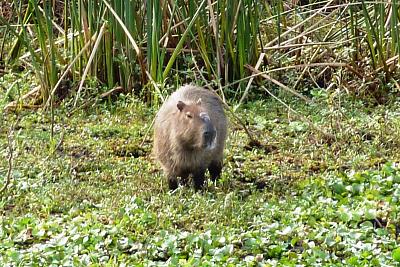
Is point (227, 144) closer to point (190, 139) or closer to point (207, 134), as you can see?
point (190, 139)

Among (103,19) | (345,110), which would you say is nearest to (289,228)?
(345,110)

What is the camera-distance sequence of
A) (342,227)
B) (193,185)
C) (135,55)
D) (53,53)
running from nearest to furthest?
(342,227), (193,185), (53,53), (135,55)

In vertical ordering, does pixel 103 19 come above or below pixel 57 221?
above

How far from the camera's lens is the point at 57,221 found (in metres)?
5.20

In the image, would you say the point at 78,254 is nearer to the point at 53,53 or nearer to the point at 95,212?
the point at 95,212

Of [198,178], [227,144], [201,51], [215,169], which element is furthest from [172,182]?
[201,51]

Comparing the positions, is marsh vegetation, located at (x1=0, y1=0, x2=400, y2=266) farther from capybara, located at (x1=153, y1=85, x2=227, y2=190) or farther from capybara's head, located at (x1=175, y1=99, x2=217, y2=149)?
capybara's head, located at (x1=175, y1=99, x2=217, y2=149)

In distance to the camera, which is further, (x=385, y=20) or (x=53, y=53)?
(x=385, y=20)

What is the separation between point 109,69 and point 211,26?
96cm

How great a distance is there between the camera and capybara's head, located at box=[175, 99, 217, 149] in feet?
19.1

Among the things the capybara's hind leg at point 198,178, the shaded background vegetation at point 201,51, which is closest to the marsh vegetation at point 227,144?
the shaded background vegetation at point 201,51

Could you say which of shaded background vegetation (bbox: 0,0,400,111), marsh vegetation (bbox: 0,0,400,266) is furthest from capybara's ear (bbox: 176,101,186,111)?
shaded background vegetation (bbox: 0,0,400,111)

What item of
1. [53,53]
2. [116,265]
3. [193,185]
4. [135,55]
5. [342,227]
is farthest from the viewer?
[135,55]

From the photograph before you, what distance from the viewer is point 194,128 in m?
5.87
